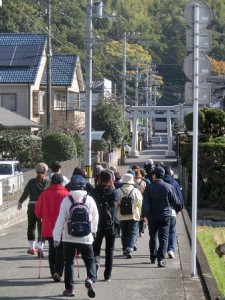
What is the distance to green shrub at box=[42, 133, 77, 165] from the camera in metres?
34.6

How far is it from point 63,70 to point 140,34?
39073 millimetres

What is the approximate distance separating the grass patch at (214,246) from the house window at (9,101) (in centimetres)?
2550

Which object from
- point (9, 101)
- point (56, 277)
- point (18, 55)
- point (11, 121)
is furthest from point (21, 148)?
point (56, 277)

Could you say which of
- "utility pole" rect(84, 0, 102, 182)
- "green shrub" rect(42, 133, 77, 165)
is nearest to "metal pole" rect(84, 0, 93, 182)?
"utility pole" rect(84, 0, 102, 182)

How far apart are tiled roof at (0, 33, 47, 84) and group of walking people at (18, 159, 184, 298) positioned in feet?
109

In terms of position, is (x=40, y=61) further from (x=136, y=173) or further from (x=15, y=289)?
(x=15, y=289)

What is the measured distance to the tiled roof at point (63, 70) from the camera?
163 ft

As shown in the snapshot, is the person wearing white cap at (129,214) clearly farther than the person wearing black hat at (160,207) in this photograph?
Yes

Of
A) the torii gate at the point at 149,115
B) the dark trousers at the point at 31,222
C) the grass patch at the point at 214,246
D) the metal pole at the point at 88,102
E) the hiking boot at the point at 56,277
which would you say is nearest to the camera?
the hiking boot at the point at 56,277

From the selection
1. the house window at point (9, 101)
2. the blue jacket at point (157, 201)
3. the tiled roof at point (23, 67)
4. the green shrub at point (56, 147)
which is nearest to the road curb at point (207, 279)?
the blue jacket at point (157, 201)

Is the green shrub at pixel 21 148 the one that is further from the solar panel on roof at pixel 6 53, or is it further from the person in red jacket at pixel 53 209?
the person in red jacket at pixel 53 209

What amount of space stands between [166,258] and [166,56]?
97814 mm

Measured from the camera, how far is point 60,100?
51.4 metres

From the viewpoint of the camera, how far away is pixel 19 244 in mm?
14562
